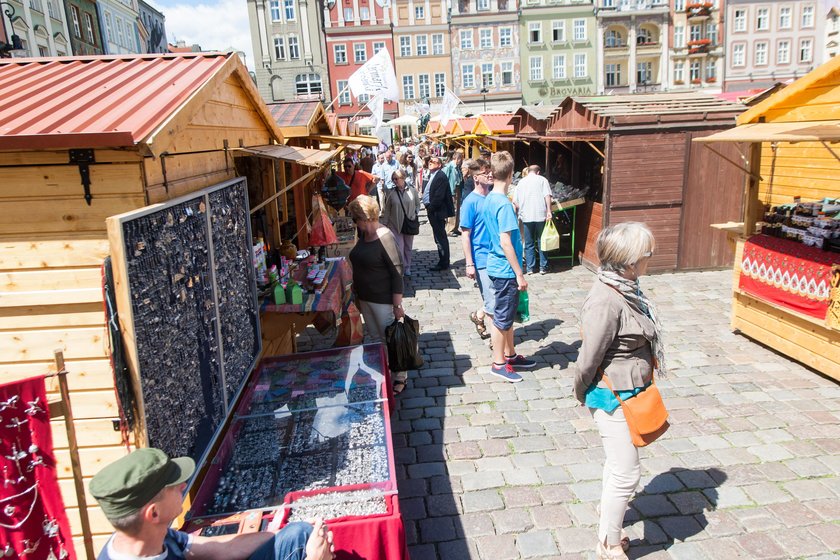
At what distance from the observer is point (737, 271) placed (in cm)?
698

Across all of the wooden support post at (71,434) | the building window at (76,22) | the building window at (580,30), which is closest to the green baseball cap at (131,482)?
the wooden support post at (71,434)

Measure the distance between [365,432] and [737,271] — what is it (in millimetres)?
5212

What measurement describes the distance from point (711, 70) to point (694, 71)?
1439 mm

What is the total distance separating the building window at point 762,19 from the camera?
53500 mm

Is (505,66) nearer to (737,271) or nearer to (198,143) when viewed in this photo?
(737,271)

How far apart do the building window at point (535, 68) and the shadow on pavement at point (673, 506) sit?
5415 cm

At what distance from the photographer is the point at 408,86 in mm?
55062

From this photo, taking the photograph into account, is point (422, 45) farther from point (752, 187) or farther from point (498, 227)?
point (498, 227)

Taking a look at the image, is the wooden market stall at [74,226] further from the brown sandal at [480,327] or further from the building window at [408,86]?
the building window at [408,86]

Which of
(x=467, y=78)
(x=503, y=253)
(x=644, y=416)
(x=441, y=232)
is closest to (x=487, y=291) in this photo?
(x=503, y=253)

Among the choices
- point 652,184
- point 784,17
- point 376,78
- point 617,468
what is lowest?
point 617,468

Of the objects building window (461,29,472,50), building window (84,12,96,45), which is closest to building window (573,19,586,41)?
building window (461,29,472,50)

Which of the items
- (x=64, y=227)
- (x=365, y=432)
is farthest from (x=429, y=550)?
(x=64, y=227)

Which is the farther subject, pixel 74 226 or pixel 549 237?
pixel 549 237
